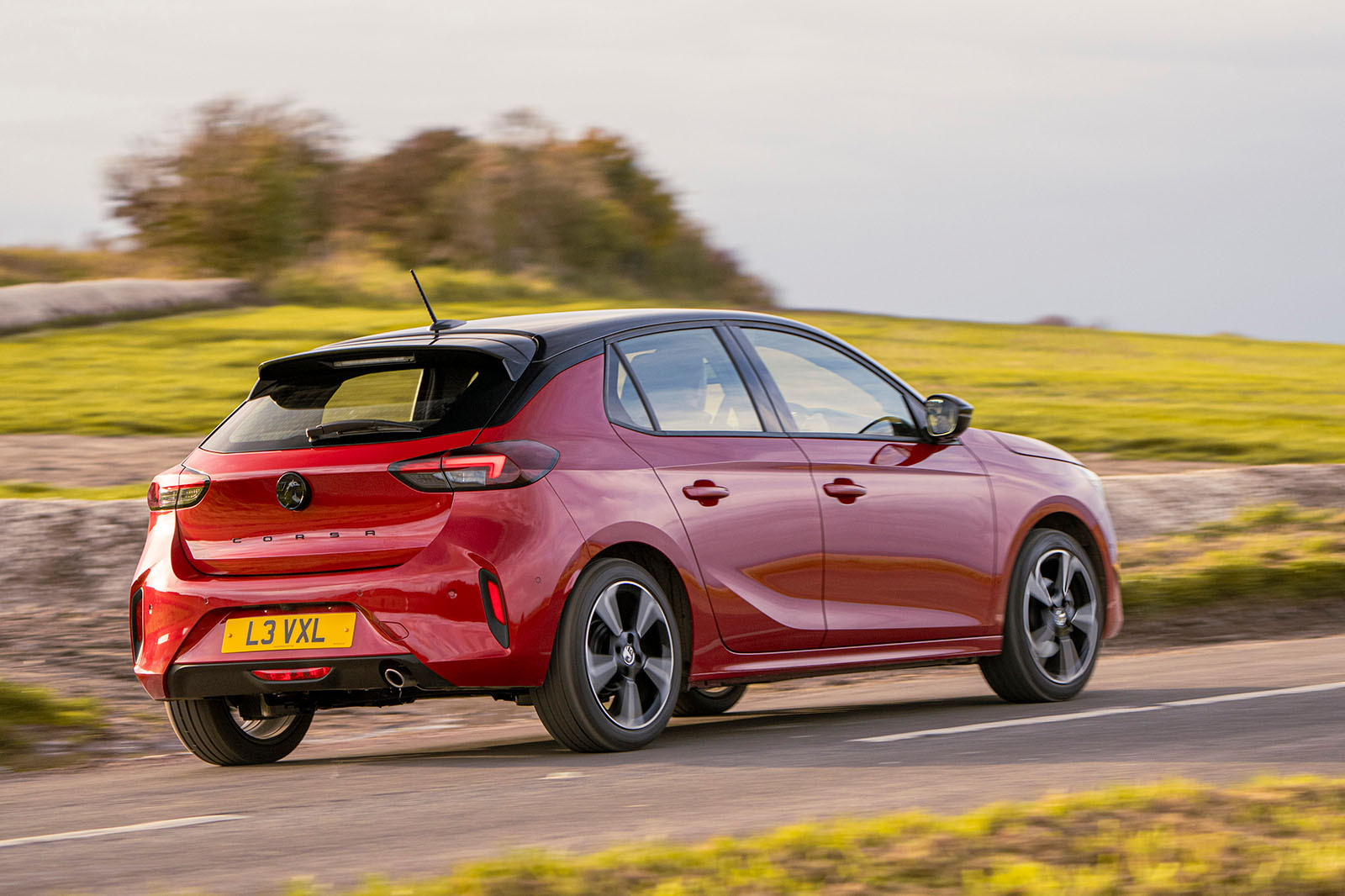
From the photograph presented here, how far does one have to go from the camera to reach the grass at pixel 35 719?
26.8 feet

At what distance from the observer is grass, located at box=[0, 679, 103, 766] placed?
26.8ft

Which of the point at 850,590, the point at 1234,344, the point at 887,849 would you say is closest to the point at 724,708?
the point at 850,590

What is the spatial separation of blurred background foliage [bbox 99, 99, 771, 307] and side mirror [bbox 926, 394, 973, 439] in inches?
1096

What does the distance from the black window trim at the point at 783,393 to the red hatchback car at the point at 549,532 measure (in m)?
0.02

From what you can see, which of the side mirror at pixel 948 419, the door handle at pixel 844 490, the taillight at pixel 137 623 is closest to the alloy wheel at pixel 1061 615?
the side mirror at pixel 948 419

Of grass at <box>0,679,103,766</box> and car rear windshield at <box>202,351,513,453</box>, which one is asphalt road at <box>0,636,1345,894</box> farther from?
car rear windshield at <box>202,351,513,453</box>

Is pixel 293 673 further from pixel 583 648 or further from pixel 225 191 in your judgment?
pixel 225 191

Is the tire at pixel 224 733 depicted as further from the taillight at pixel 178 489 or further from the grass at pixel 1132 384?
the grass at pixel 1132 384

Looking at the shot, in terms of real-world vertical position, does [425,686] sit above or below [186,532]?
below

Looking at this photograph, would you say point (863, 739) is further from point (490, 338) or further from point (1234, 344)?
point (1234, 344)

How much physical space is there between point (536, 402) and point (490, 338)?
1.46 feet

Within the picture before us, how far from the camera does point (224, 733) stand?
7.42 m

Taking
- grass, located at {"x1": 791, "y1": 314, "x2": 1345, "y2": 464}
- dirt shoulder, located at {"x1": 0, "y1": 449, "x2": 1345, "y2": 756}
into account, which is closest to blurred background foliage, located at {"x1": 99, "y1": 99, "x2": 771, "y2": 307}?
grass, located at {"x1": 791, "y1": 314, "x2": 1345, "y2": 464}

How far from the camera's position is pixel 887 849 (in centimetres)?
452
